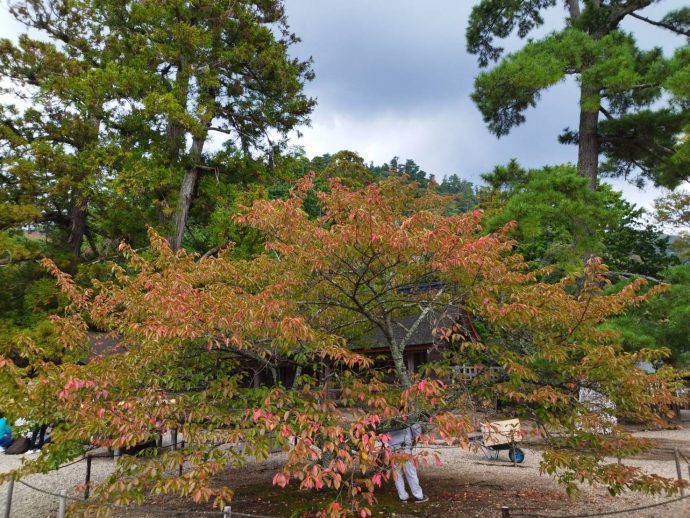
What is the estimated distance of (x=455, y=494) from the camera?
7719mm

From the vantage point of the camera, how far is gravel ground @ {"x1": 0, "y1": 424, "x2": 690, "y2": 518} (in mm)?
6818

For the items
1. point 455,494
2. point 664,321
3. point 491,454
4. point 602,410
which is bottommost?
point 491,454

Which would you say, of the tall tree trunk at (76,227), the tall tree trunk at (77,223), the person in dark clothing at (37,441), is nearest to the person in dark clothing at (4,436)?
the person in dark clothing at (37,441)

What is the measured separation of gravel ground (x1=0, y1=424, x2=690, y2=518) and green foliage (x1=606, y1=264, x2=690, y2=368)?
2.78 metres

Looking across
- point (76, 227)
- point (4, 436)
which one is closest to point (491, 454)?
point (4, 436)

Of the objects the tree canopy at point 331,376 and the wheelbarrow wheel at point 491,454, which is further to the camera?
the wheelbarrow wheel at point 491,454

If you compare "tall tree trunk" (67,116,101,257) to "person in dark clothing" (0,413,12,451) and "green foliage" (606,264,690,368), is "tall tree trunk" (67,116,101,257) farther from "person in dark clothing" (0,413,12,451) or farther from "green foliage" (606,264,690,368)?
"green foliage" (606,264,690,368)

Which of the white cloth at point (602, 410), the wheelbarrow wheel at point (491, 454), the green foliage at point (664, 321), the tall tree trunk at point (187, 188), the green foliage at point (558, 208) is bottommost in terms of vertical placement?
the wheelbarrow wheel at point (491, 454)

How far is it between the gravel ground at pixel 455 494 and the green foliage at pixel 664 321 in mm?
2784

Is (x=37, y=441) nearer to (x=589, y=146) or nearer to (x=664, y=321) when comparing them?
(x=664, y=321)

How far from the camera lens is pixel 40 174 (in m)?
13.9

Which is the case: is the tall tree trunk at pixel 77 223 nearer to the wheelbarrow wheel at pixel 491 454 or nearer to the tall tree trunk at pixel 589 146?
the wheelbarrow wheel at pixel 491 454

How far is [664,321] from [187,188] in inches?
573

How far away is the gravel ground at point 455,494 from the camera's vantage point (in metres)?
6.82
